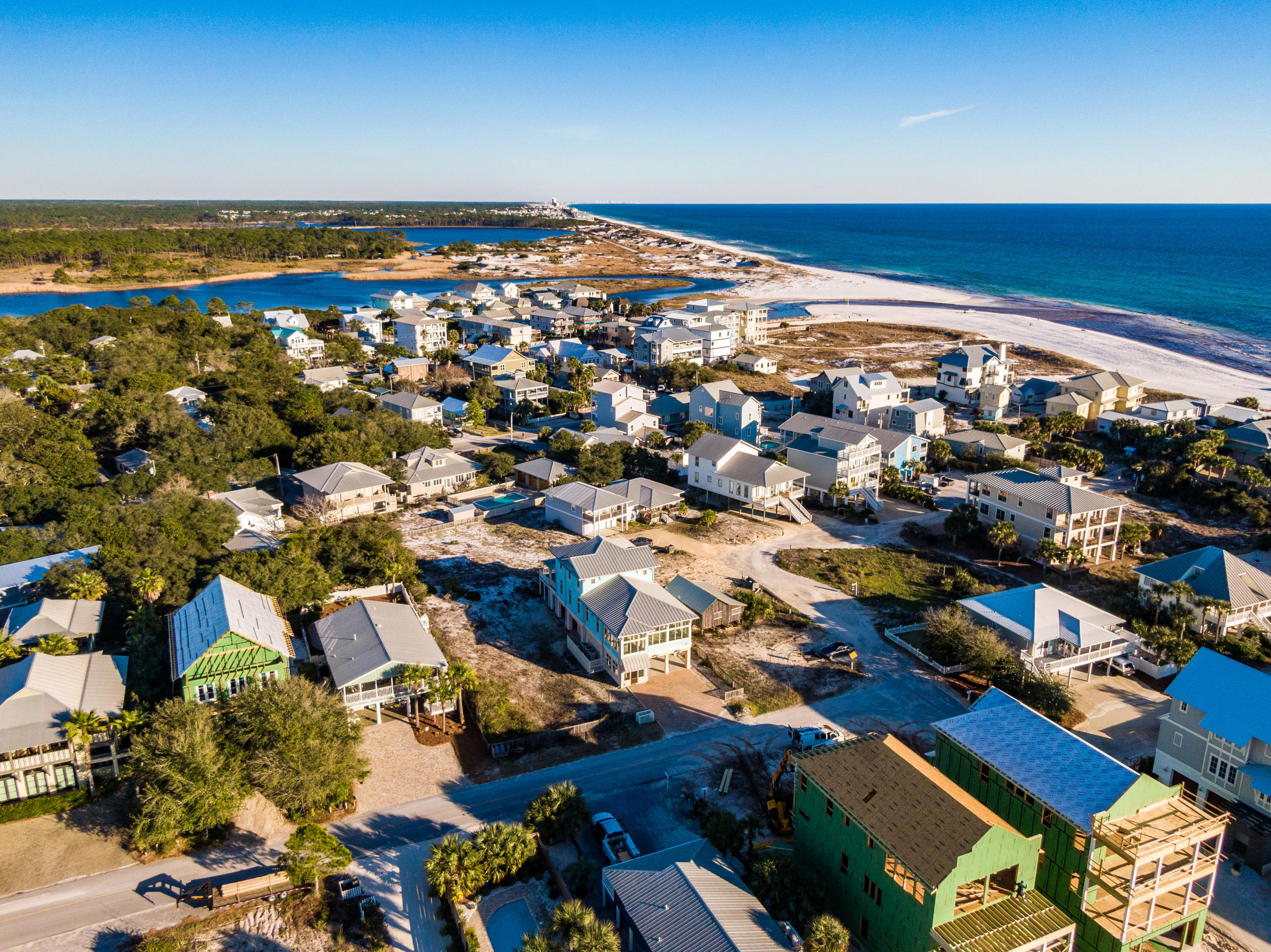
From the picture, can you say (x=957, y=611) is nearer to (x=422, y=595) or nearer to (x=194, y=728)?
(x=422, y=595)

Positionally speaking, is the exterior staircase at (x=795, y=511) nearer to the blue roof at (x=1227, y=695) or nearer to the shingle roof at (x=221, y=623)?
the blue roof at (x=1227, y=695)

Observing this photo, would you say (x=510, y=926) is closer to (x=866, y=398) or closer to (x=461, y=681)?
(x=461, y=681)

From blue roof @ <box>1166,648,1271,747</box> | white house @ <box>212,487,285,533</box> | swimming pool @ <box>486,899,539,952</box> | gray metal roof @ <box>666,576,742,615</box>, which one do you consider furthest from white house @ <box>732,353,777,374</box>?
swimming pool @ <box>486,899,539,952</box>

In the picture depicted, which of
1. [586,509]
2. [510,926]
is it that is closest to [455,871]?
[510,926]

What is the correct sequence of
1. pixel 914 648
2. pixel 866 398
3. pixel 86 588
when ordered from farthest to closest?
pixel 866 398, pixel 914 648, pixel 86 588

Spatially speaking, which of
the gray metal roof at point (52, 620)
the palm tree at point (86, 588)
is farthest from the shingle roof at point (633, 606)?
the palm tree at point (86, 588)

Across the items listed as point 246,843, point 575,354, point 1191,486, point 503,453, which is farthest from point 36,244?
point 1191,486

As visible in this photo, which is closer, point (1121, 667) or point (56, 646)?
point (56, 646)

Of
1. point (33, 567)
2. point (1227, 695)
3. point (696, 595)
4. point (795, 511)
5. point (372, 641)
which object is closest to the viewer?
point (1227, 695)
